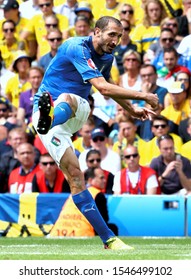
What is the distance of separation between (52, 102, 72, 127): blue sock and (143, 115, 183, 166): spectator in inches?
220

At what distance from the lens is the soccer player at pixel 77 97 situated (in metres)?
10.6

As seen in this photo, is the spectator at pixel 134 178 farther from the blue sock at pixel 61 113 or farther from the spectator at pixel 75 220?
the blue sock at pixel 61 113

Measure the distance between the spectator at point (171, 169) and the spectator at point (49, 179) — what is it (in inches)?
57.6

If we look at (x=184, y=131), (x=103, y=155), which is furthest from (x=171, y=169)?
(x=103, y=155)

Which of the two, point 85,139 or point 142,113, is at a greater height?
point 85,139

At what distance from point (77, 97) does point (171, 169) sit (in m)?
4.63

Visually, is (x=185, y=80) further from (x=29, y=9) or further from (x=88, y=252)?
(x=88, y=252)

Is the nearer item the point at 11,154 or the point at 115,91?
the point at 115,91

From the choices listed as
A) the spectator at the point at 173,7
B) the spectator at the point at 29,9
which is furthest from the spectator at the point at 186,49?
the spectator at the point at 29,9

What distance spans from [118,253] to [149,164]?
6.33m

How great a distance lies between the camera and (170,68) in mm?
17672

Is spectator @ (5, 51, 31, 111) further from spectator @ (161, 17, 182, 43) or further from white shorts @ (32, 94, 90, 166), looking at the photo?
white shorts @ (32, 94, 90, 166)
